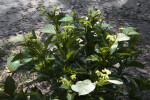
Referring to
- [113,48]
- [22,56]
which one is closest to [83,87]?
[113,48]

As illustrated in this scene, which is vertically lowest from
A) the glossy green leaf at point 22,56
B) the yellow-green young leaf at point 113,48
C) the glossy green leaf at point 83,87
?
the glossy green leaf at point 83,87

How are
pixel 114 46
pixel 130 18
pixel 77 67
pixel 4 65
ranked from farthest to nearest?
pixel 130 18
pixel 4 65
pixel 77 67
pixel 114 46

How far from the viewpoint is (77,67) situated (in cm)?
165

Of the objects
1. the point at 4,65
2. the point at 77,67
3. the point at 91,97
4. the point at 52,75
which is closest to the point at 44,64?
the point at 52,75

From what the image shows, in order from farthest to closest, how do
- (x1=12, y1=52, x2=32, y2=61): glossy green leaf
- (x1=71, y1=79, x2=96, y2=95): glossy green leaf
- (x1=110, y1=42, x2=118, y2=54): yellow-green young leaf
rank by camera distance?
(x1=12, y1=52, x2=32, y2=61): glossy green leaf < (x1=110, y1=42, x2=118, y2=54): yellow-green young leaf < (x1=71, y1=79, x2=96, y2=95): glossy green leaf

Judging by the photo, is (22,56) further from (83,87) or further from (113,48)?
(113,48)

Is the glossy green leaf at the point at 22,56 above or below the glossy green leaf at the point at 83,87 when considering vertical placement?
above

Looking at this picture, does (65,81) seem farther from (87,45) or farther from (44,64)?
(87,45)

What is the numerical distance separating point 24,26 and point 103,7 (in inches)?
65.1

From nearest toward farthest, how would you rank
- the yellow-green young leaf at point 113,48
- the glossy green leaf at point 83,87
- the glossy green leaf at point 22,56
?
the glossy green leaf at point 83,87, the yellow-green young leaf at point 113,48, the glossy green leaf at point 22,56

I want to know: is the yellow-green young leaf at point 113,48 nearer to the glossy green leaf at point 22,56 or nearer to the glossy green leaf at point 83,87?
the glossy green leaf at point 83,87

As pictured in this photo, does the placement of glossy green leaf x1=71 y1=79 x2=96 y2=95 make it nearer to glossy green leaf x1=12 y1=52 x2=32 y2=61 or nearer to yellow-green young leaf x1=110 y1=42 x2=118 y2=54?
yellow-green young leaf x1=110 y1=42 x2=118 y2=54

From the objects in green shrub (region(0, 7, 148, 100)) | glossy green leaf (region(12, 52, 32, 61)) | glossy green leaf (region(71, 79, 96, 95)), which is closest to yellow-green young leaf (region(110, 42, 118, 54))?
green shrub (region(0, 7, 148, 100))

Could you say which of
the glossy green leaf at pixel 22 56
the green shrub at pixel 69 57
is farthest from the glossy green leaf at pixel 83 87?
the glossy green leaf at pixel 22 56
